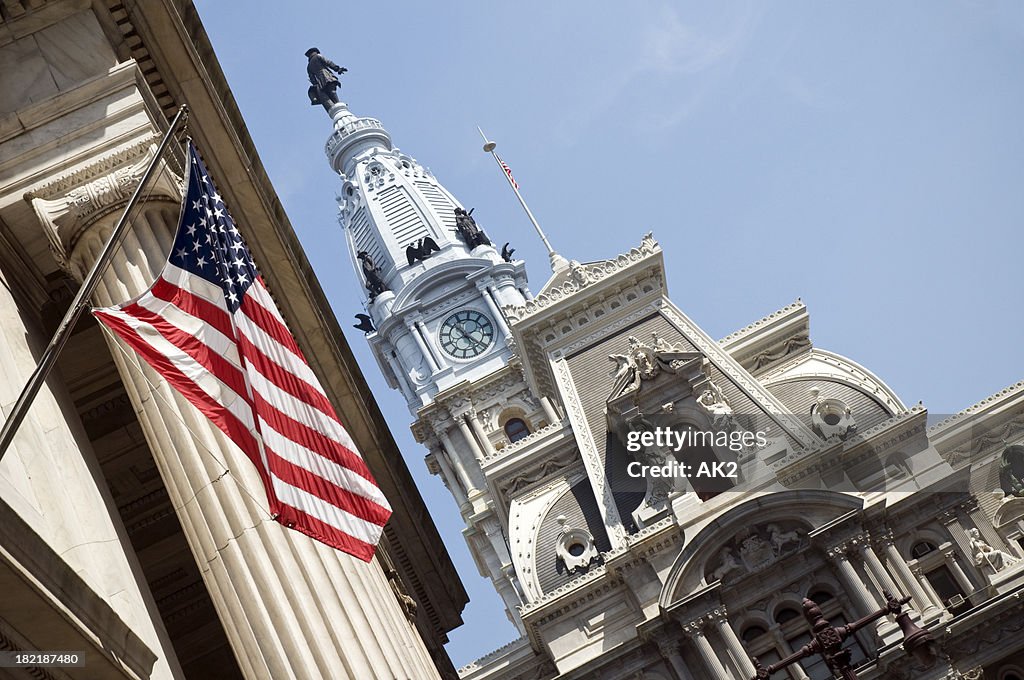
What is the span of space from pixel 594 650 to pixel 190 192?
116 ft

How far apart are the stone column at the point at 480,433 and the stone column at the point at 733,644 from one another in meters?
36.7

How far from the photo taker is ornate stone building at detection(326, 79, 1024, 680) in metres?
43.9

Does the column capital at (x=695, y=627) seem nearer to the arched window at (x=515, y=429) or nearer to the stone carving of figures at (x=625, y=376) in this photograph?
the stone carving of figures at (x=625, y=376)

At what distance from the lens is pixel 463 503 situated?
270 ft

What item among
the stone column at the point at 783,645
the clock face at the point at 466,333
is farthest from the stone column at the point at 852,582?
the clock face at the point at 466,333

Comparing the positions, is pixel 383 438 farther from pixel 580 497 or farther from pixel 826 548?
pixel 580 497

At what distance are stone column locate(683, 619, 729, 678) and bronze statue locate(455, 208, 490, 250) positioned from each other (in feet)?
174

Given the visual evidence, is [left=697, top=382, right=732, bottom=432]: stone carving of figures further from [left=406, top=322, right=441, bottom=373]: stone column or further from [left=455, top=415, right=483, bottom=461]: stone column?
[left=406, top=322, right=441, bottom=373]: stone column

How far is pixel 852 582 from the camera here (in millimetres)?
44156

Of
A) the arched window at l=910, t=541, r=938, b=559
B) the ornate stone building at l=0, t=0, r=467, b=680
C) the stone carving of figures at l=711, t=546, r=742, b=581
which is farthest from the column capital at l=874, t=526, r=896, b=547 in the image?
the ornate stone building at l=0, t=0, r=467, b=680

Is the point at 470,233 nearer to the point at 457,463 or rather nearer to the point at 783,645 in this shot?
the point at 457,463

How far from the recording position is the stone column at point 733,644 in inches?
1697

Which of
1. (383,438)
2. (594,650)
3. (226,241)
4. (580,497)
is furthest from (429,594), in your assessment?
(580,497)

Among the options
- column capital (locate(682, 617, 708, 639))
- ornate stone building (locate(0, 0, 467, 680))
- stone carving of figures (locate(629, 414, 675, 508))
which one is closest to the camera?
ornate stone building (locate(0, 0, 467, 680))
